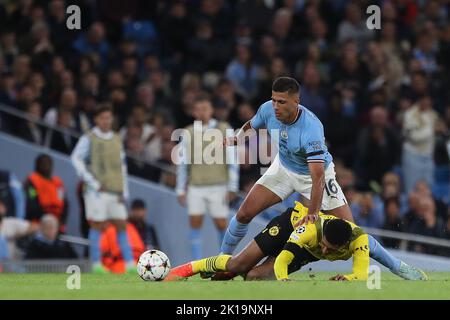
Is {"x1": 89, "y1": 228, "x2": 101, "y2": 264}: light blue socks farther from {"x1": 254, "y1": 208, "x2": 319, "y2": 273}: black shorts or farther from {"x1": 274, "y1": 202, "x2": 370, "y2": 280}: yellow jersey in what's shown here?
{"x1": 274, "y1": 202, "x2": 370, "y2": 280}: yellow jersey

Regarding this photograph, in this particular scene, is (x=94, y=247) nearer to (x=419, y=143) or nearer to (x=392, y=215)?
(x=392, y=215)

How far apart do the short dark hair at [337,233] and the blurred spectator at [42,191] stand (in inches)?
277

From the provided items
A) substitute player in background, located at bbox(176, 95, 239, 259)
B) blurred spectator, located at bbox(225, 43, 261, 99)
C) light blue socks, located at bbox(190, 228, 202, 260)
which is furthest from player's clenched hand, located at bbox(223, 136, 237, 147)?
blurred spectator, located at bbox(225, 43, 261, 99)

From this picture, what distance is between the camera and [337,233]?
11516 mm

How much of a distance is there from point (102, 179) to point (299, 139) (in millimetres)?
5300

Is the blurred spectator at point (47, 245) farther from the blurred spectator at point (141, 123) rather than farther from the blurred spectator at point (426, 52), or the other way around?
the blurred spectator at point (426, 52)

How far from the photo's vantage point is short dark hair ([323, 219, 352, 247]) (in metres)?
11.5

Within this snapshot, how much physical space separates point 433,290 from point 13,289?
12.1 ft

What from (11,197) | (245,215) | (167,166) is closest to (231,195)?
(167,166)

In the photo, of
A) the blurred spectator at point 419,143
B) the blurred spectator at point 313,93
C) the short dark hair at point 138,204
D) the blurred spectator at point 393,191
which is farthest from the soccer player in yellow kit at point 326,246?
the blurred spectator at point 313,93

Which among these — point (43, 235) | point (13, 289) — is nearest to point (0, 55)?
point (43, 235)

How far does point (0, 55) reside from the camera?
20016 mm

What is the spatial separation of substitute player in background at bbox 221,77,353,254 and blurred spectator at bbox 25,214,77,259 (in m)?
4.20

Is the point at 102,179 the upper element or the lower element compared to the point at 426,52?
lower
